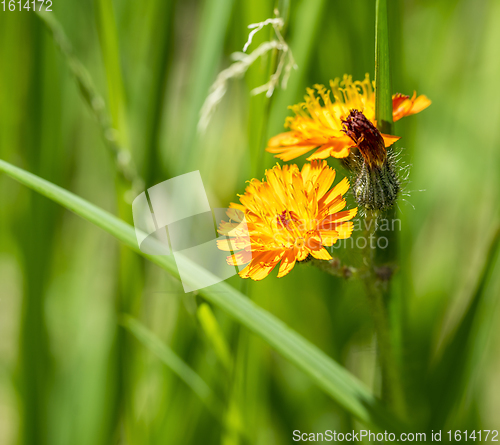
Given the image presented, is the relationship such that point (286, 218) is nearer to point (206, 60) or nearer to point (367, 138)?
point (367, 138)

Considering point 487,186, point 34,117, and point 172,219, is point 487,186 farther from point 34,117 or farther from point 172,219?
point 34,117

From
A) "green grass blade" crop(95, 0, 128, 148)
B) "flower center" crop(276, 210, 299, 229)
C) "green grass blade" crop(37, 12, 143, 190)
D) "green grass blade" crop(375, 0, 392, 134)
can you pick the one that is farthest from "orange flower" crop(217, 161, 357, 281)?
"green grass blade" crop(95, 0, 128, 148)

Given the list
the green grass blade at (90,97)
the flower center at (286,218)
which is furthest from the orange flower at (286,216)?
the green grass blade at (90,97)

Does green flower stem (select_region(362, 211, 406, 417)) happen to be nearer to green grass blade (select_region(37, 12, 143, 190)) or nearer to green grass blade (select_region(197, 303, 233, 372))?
green grass blade (select_region(197, 303, 233, 372))

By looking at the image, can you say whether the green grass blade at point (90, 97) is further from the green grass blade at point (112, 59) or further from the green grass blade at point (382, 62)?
the green grass blade at point (382, 62)

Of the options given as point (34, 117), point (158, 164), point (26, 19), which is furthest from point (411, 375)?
point (26, 19)

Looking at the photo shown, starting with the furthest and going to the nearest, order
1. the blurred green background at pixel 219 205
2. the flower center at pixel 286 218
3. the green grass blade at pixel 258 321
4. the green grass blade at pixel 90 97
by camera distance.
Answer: the blurred green background at pixel 219 205, the green grass blade at pixel 90 97, the flower center at pixel 286 218, the green grass blade at pixel 258 321
